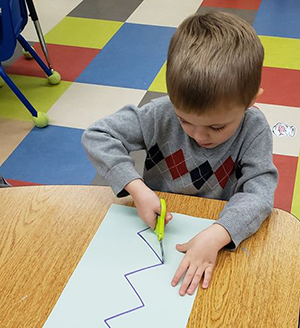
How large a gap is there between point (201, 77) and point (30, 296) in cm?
42

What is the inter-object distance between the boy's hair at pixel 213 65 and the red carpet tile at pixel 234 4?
2.30 metres

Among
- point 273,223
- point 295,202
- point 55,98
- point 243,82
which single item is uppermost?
point 243,82

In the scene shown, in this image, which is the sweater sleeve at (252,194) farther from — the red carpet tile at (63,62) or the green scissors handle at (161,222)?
the red carpet tile at (63,62)

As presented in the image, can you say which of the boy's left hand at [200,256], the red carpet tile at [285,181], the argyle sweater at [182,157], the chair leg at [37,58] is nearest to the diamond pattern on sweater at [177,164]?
the argyle sweater at [182,157]

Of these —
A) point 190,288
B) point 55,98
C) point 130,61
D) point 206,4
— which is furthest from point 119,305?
point 206,4

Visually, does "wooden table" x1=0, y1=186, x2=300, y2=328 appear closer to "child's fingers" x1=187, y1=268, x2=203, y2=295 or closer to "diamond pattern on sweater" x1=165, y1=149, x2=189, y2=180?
"child's fingers" x1=187, y1=268, x2=203, y2=295

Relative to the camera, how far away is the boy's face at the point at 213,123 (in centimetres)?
72

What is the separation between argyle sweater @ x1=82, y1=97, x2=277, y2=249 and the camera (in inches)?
31.8

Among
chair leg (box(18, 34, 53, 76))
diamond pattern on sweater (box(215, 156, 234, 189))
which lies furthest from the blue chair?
diamond pattern on sweater (box(215, 156, 234, 189))

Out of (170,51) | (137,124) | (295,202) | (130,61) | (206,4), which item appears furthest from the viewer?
(206,4)

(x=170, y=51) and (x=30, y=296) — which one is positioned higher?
(x=170, y=51)

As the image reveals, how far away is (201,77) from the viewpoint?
68 centimetres

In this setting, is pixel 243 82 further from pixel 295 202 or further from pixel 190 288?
pixel 295 202

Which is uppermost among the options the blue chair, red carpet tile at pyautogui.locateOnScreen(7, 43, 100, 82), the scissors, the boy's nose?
the boy's nose
